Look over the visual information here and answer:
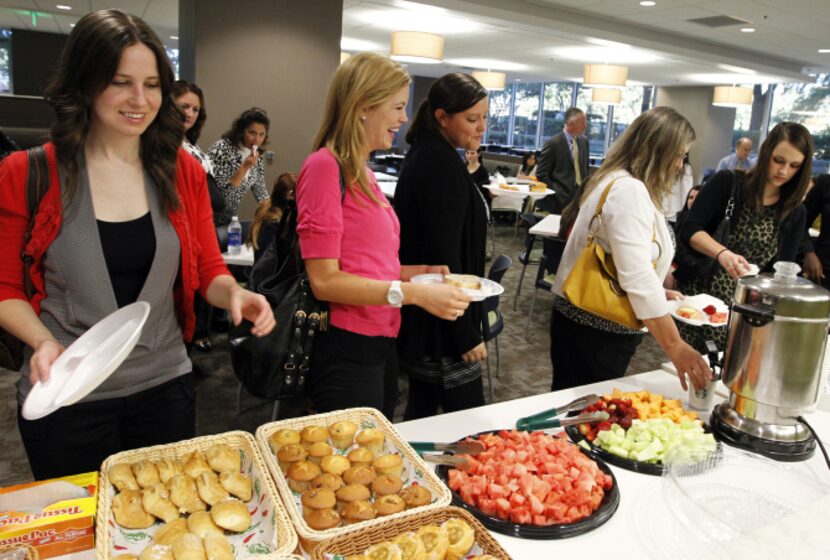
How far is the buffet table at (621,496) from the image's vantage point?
3.55 feet

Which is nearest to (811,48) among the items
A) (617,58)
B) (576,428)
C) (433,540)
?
(617,58)

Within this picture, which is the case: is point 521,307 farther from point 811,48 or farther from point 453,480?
point 811,48

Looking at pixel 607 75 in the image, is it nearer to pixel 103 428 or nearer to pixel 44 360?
pixel 103 428

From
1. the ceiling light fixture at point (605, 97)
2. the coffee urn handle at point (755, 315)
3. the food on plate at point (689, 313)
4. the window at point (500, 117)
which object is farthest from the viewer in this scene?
the window at point (500, 117)

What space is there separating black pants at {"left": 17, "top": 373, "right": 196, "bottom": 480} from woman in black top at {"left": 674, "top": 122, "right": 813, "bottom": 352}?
193 centimetres

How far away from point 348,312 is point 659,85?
1434 centimetres

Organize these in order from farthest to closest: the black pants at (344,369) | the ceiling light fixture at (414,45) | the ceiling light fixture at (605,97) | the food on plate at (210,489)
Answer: the ceiling light fixture at (605,97), the ceiling light fixture at (414,45), the black pants at (344,369), the food on plate at (210,489)

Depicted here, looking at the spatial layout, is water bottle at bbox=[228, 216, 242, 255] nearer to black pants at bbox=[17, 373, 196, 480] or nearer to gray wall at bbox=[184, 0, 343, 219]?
black pants at bbox=[17, 373, 196, 480]

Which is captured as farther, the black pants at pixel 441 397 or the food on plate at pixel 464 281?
the black pants at pixel 441 397

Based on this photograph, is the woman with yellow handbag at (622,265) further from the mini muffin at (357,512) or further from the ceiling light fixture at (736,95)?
the ceiling light fixture at (736,95)

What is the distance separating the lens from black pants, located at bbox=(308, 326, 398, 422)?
161cm

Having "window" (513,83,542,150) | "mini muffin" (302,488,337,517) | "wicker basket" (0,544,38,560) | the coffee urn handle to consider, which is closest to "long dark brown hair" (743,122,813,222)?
the coffee urn handle

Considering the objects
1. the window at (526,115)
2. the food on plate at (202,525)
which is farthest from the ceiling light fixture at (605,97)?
the food on plate at (202,525)

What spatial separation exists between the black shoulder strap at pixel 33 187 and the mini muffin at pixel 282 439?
0.54 metres
